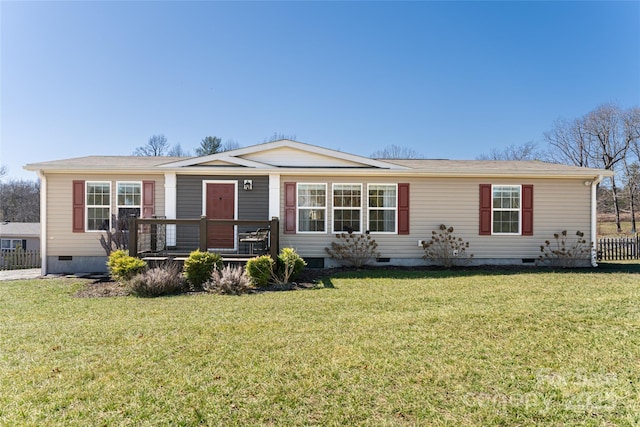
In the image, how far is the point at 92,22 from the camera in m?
10.2

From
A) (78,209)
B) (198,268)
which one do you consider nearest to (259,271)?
(198,268)

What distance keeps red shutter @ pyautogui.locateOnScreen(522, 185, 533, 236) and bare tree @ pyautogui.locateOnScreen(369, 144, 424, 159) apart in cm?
2557

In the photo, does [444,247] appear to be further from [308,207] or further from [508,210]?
[308,207]

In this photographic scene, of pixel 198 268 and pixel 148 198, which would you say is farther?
pixel 148 198

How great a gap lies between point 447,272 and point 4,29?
13.6 m

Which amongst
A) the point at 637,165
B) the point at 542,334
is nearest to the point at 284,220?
the point at 542,334

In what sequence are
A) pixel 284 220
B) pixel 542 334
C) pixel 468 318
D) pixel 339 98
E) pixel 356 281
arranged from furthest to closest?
pixel 339 98 → pixel 284 220 → pixel 356 281 → pixel 468 318 → pixel 542 334

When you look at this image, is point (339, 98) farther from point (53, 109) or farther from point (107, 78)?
point (53, 109)

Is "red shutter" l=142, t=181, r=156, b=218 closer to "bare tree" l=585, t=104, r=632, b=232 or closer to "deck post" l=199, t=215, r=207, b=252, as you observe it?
"deck post" l=199, t=215, r=207, b=252

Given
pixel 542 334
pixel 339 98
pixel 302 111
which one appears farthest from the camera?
pixel 302 111

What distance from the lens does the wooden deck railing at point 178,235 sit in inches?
310

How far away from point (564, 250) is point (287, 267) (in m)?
8.14

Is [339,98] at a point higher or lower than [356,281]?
higher

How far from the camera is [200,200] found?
1002 cm
